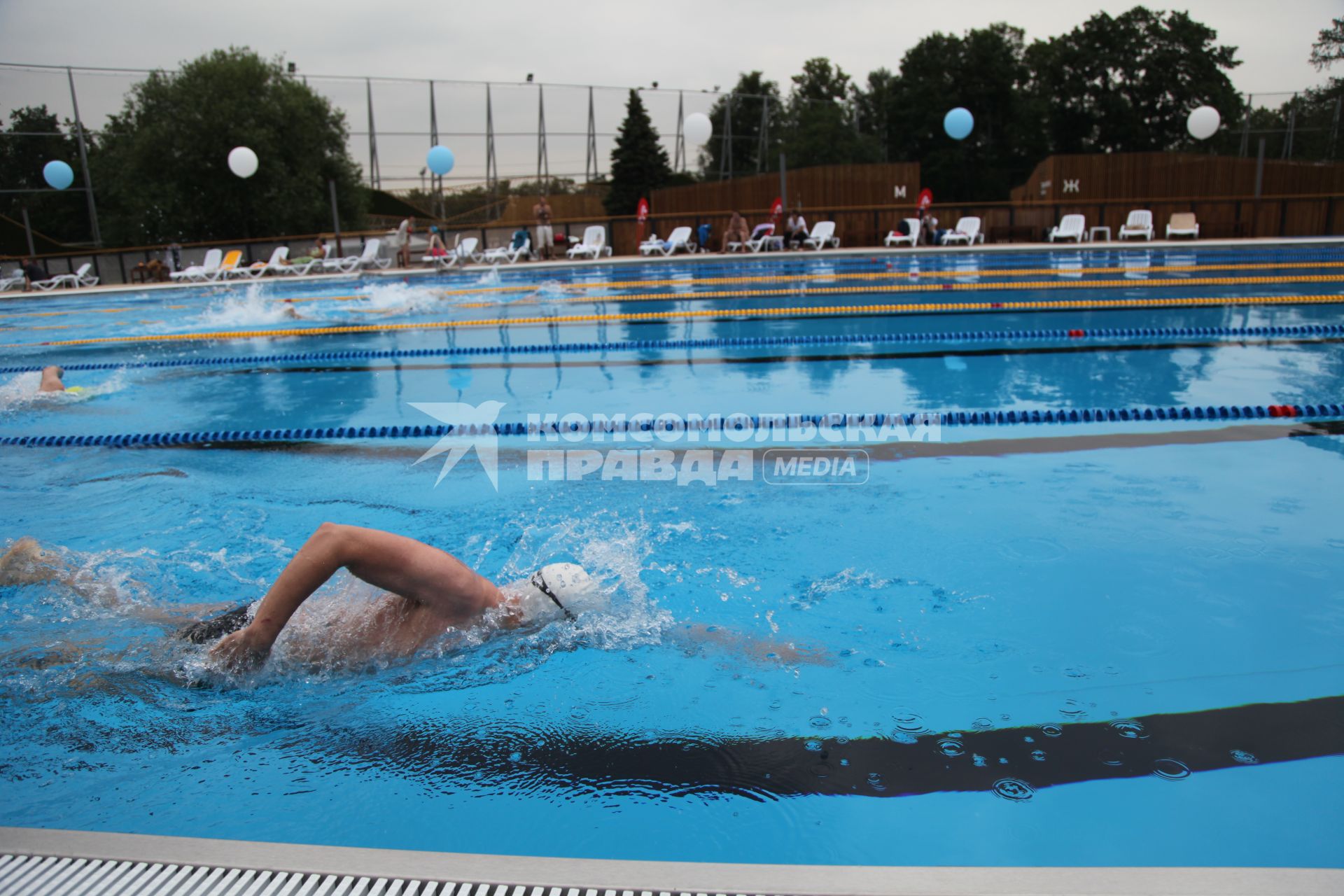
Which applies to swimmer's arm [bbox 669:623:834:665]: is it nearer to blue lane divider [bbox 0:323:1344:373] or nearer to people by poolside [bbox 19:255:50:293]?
blue lane divider [bbox 0:323:1344:373]

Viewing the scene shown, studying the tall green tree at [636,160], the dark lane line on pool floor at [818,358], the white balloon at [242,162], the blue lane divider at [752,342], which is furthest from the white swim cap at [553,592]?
the tall green tree at [636,160]

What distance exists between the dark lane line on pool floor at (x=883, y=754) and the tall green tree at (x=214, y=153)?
92.6ft

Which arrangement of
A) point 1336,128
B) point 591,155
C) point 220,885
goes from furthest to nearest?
point 591,155 < point 1336,128 < point 220,885

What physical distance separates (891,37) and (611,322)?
37924 millimetres

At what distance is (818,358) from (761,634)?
454 centimetres

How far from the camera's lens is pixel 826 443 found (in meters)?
4.56

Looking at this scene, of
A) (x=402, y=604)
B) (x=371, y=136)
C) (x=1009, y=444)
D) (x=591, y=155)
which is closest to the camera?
(x=402, y=604)

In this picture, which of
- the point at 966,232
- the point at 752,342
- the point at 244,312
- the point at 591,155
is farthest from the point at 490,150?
the point at 752,342

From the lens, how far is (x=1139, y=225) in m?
17.4

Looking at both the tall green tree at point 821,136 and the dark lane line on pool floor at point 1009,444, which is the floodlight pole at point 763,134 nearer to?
the tall green tree at point 821,136

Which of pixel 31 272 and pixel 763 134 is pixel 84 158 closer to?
pixel 31 272

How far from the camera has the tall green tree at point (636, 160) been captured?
1113 inches

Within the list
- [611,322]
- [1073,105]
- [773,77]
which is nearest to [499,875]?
[611,322]

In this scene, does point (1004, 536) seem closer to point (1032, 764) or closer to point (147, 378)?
point (1032, 764)
